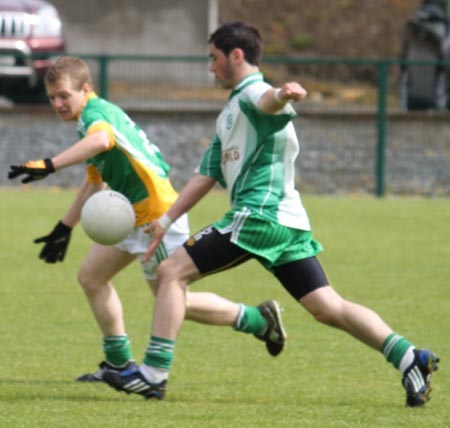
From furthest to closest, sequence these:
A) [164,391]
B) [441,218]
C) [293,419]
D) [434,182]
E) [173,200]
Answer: [434,182]
[441,218]
[173,200]
[164,391]
[293,419]

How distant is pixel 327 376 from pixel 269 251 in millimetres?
1240

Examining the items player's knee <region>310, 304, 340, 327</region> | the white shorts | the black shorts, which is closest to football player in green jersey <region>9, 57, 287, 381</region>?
the white shorts

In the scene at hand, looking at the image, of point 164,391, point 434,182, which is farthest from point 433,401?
point 434,182

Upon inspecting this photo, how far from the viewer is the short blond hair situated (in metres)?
7.00

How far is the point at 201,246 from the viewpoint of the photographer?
6.52 meters

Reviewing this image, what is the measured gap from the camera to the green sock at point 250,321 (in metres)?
7.36

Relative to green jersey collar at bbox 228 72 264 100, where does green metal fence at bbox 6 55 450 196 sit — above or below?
below

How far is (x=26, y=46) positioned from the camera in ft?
62.3

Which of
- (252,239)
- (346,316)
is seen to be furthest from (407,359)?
(252,239)

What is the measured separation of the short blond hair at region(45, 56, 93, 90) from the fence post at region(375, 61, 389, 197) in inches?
448

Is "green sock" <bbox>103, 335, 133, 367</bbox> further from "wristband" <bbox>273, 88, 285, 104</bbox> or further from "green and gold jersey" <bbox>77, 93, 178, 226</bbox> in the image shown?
"wristband" <bbox>273, 88, 285, 104</bbox>

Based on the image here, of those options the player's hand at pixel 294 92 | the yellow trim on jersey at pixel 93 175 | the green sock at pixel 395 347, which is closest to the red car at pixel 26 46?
the yellow trim on jersey at pixel 93 175

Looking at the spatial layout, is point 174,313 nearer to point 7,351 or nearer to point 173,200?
point 173,200

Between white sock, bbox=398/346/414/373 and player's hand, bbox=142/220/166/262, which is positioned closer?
white sock, bbox=398/346/414/373
